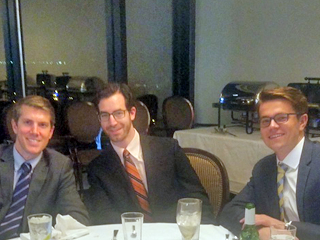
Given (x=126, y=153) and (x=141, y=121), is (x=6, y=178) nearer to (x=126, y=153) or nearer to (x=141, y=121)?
(x=126, y=153)

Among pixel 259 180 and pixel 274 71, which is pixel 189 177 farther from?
pixel 274 71

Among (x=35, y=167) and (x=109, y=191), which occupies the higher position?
(x=35, y=167)

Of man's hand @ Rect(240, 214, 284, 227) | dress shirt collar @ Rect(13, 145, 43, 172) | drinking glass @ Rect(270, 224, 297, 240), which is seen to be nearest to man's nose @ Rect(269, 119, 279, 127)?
man's hand @ Rect(240, 214, 284, 227)

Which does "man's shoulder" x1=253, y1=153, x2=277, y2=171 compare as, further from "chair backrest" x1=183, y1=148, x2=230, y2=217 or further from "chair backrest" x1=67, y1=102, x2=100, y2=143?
"chair backrest" x1=67, y1=102, x2=100, y2=143

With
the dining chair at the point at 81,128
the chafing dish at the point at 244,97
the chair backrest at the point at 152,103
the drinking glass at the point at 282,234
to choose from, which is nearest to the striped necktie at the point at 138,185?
the drinking glass at the point at 282,234

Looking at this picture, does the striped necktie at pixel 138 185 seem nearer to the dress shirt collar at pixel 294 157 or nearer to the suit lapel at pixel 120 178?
the suit lapel at pixel 120 178

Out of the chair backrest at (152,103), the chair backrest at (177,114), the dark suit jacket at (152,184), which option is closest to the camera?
the dark suit jacket at (152,184)

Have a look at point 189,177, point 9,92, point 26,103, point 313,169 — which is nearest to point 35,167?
point 26,103

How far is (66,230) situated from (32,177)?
0.49 metres

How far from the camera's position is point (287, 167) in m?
1.79

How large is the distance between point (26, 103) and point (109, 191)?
1.91 ft

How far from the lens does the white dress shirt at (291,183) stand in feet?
5.74

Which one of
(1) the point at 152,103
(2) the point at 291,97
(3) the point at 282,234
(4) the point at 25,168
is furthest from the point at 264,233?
(1) the point at 152,103

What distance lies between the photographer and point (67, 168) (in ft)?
6.71
